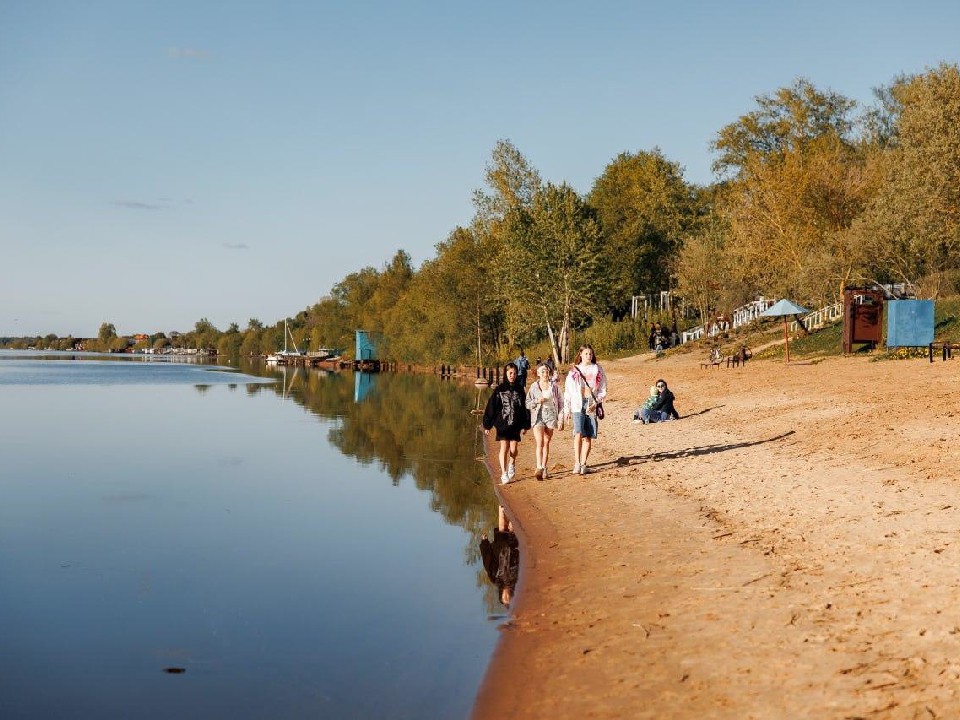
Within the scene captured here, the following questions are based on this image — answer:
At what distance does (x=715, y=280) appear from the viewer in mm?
60281

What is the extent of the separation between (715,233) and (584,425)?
168ft

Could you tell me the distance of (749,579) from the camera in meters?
9.05

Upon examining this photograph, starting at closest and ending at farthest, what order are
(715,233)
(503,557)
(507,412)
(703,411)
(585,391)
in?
(503,557) → (585,391) → (507,412) → (703,411) → (715,233)

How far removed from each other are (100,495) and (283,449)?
962 cm

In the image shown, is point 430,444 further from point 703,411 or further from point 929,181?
point 929,181

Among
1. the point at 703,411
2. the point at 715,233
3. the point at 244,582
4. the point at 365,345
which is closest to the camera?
the point at 244,582

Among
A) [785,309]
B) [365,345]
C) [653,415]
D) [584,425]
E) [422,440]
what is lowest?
[422,440]

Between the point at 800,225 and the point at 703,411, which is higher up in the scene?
the point at 800,225

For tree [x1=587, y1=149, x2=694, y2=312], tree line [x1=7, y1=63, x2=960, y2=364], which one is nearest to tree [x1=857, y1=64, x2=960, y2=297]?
tree line [x1=7, y1=63, x2=960, y2=364]

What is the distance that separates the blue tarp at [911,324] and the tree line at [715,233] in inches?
248

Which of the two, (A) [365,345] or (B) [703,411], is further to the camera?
(A) [365,345]

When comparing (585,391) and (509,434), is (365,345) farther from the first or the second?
(585,391)

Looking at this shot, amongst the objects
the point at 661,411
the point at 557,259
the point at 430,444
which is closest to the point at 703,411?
the point at 661,411

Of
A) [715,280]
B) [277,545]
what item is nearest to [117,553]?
[277,545]
